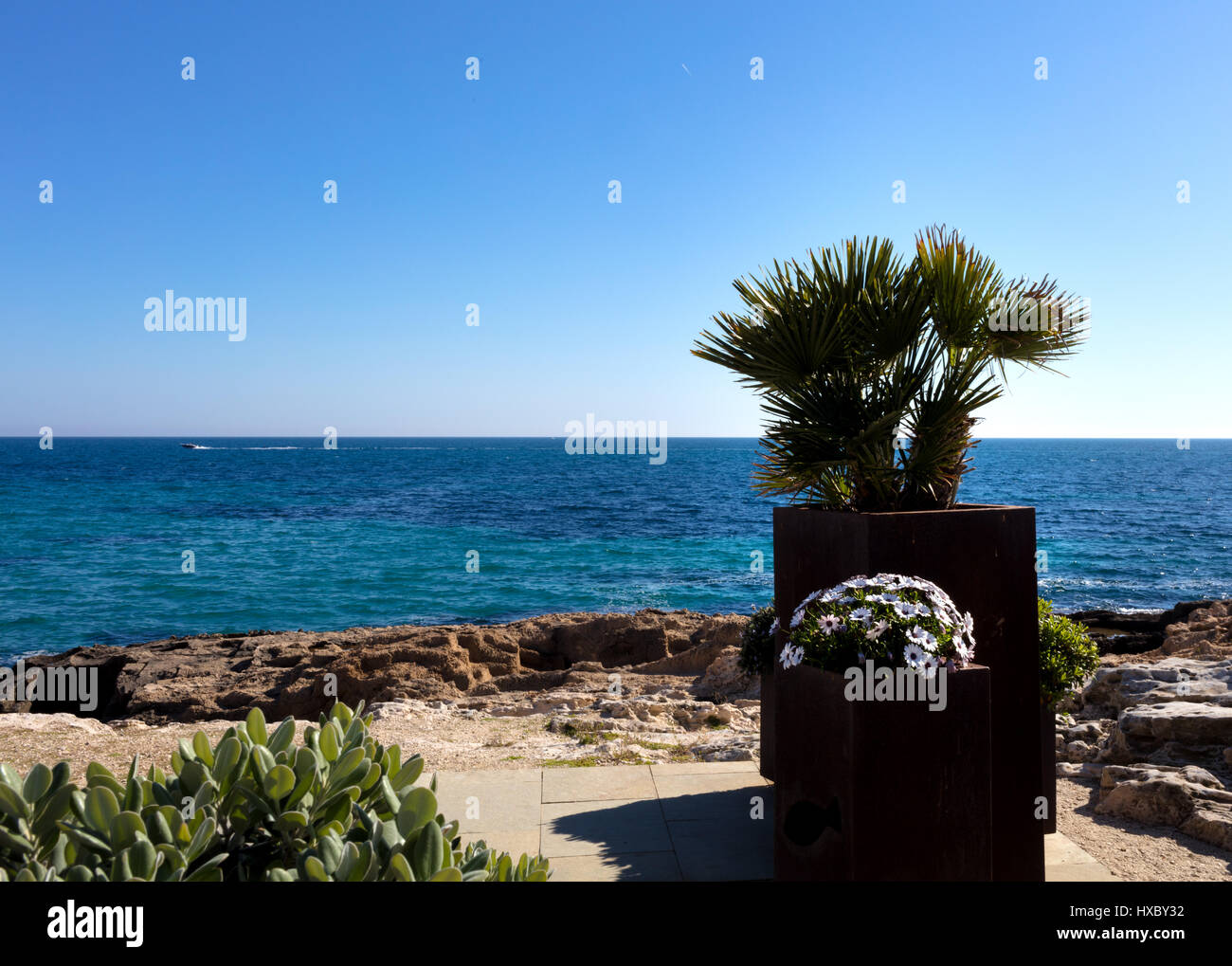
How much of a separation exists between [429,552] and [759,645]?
22043 mm

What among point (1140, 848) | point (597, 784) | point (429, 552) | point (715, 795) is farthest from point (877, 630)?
point (429, 552)

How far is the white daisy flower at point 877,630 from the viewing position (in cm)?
335

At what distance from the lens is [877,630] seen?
335 centimetres

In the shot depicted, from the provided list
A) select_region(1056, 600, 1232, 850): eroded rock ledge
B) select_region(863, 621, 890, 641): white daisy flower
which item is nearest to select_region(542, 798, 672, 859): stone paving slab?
select_region(863, 621, 890, 641): white daisy flower

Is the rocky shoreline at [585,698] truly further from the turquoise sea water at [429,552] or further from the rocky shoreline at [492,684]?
the turquoise sea water at [429,552]

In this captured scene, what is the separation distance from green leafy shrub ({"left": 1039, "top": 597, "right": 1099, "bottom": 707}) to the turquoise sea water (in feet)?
44.6

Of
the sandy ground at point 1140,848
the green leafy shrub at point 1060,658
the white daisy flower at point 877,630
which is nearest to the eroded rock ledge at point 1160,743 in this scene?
the sandy ground at point 1140,848

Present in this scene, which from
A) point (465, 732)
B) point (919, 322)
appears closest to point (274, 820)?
point (919, 322)

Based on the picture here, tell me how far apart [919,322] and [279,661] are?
1066 cm

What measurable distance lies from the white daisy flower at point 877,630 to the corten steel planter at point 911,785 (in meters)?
0.23

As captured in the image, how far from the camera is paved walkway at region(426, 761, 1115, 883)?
14.4 ft

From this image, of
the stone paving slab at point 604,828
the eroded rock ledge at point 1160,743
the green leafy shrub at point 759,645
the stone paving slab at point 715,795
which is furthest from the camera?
the green leafy shrub at point 759,645
